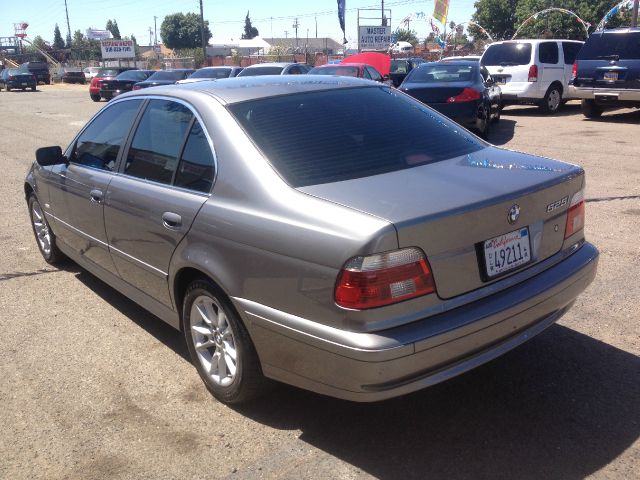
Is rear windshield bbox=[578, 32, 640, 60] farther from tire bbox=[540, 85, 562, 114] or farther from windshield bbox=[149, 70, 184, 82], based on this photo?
windshield bbox=[149, 70, 184, 82]

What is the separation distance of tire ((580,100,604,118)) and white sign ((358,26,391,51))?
1844 cm

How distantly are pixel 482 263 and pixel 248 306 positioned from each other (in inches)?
42.2

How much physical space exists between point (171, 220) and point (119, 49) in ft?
223

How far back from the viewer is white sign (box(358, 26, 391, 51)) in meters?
32.4

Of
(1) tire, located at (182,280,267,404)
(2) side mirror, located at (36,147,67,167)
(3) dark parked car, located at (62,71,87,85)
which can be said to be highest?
(3) dark parked car, located at (62,71,87,85)

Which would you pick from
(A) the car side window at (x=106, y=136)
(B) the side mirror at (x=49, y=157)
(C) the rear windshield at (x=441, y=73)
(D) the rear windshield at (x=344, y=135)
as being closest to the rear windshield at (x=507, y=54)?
(C) the rear windshield at (x=441, y=73)

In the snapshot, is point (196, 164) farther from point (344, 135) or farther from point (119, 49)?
point (119, 49)

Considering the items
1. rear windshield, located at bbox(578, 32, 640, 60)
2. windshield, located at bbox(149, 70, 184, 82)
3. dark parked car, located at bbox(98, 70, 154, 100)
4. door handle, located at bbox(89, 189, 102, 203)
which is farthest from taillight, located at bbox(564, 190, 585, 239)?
dark parked car, located at bbox(98, 70, 154, 100)

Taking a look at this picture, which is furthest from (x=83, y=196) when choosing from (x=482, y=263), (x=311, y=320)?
(x=482, y=263)

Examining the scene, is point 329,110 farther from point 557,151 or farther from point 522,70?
point 522,70

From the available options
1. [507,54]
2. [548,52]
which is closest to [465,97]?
[507,54]

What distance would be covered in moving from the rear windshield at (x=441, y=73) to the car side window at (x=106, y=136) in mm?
9174

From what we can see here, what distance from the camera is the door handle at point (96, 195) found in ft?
14.1

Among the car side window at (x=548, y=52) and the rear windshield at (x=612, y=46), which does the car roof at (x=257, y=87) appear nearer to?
the rear windshield at (x=612, y=46)
